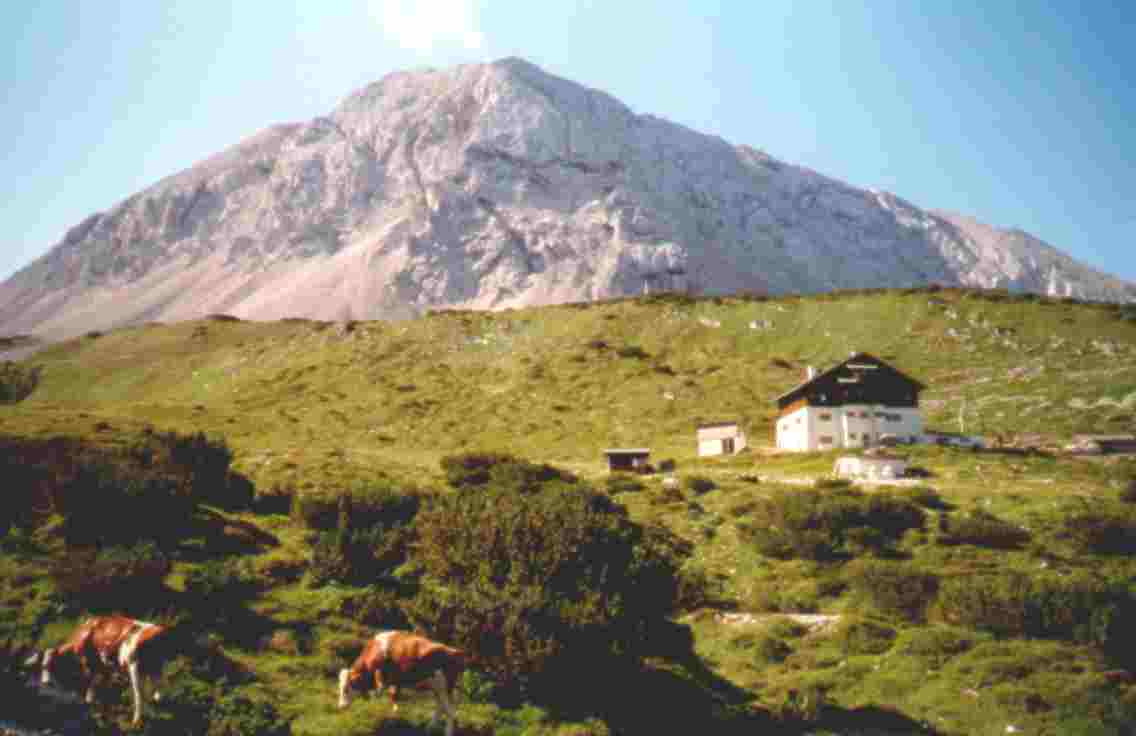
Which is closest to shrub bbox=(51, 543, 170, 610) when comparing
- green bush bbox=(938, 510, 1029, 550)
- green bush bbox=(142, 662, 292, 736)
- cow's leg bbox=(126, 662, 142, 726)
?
green bush bbox=(142, 662, 292, 736)

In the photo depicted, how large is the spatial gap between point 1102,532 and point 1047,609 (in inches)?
521

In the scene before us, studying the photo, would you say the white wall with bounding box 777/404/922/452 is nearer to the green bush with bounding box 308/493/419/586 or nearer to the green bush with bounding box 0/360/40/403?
the green bush with bounding box 308/493/419/586

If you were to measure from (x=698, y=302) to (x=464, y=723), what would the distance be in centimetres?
11196

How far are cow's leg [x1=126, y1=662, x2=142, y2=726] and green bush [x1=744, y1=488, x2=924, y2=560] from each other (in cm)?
2568

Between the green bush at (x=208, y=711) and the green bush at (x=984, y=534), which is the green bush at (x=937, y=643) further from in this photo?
the green bush at (x=208, y=711)

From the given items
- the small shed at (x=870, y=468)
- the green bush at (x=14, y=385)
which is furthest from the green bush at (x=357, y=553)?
the green bush at (x=14, y=385)

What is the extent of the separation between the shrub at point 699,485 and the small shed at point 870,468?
10.8 m

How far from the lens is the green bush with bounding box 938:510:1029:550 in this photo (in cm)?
3279

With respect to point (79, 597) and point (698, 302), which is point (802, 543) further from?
point (698, 302)

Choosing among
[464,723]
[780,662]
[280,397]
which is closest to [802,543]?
[780,662]

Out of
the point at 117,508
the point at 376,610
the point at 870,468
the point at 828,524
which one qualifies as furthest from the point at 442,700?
the point at 870,468

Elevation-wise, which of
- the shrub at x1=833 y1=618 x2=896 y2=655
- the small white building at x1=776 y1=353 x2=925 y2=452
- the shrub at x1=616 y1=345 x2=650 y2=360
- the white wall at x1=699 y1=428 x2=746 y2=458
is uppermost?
the shrub at x1=616 y1=345 x2=650 y2=360

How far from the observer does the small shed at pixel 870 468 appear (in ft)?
166

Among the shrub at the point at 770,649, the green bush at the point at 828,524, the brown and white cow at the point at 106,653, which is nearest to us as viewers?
the brown and white cow at the point at 106,653
